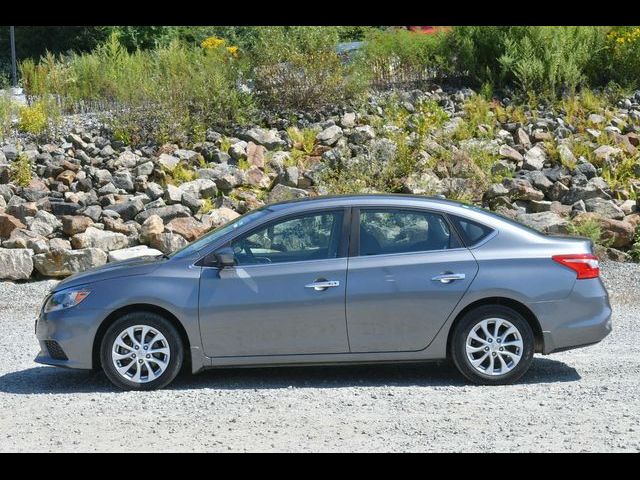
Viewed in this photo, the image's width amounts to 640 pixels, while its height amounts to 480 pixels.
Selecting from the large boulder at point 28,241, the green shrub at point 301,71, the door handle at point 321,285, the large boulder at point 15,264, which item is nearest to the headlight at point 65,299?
the door handle at point 321,285

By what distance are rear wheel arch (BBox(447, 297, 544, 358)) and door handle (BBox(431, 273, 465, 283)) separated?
0.24m

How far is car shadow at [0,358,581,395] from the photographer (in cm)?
829

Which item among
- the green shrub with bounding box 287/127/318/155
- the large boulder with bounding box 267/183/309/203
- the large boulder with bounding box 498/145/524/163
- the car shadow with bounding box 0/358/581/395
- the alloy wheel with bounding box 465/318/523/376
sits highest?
the green shrub with bounding box 287/127/318/155

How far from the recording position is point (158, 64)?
1878cm

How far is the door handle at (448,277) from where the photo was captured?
807 centimetres

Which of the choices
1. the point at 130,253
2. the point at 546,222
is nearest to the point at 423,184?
the point at 546,222

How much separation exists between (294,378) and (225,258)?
1.19m

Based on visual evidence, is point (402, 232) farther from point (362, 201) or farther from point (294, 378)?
point (294, 378)

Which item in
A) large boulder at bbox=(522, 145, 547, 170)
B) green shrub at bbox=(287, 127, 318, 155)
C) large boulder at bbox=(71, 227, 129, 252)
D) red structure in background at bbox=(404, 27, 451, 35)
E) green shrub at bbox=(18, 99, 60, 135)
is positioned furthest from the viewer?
red structure in background at bbox=(404, 27, 451, 35)

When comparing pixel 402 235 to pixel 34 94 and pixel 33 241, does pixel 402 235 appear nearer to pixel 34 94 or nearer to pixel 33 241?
pixel 33 241

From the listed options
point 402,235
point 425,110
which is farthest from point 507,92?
point 402,235

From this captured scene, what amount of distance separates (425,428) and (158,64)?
13286mm

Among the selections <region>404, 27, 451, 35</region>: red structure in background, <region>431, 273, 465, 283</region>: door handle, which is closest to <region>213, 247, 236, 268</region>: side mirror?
<region>431, 273, 465, 283</region>: door handle

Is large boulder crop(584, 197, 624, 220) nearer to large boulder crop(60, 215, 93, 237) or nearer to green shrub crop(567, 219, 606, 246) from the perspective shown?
green shrub crop(567, 219, 606, 246)
